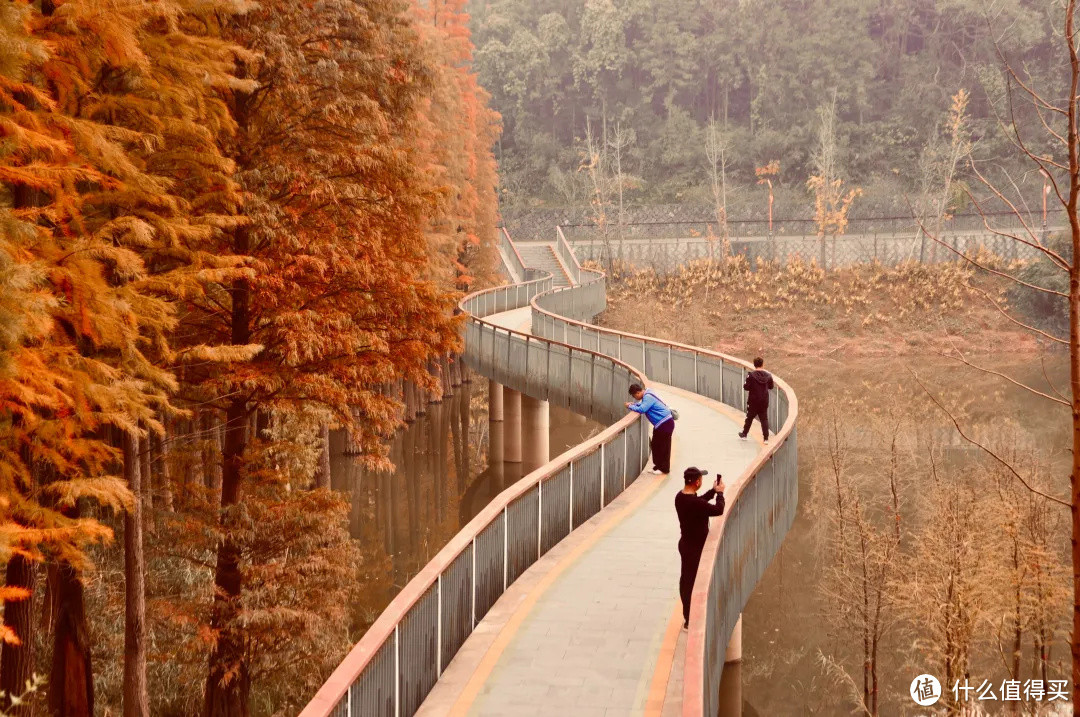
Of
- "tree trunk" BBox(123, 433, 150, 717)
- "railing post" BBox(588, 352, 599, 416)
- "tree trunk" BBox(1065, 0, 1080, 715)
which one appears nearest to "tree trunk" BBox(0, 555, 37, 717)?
"tree trunk" BBox(123, 433, 150, 717)

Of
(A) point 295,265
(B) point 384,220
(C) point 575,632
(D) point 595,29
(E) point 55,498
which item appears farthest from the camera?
(D) point 595,29

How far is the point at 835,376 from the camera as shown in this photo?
150ft

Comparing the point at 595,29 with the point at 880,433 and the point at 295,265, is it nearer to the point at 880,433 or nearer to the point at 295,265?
the point at 880,433

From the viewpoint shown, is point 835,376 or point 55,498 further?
point 835,376

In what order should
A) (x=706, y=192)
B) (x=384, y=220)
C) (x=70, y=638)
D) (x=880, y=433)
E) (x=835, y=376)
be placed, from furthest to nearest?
(x=706, y=192) < (x=835, y=376) < (x=880, y=433) < (x=384, y=220) < (x=70, y=638)

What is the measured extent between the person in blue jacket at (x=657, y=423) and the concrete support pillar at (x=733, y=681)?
142 inches

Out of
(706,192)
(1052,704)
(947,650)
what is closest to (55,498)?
(947,650)

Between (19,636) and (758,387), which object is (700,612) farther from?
(758,387)

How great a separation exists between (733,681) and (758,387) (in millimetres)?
4869

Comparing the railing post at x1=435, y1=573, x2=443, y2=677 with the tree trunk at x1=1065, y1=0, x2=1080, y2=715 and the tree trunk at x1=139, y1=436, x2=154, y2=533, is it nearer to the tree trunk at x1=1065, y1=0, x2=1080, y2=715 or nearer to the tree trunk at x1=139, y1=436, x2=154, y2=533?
the tree trunk at x1=1065, y1=0, x2=1080, y2=715

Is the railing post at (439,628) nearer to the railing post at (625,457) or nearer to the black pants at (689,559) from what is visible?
the black pants at (689,559)

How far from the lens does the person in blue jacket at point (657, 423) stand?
14.9 meters

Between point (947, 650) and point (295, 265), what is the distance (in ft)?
38.2

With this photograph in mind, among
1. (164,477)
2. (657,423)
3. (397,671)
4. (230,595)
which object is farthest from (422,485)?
(397,671)
